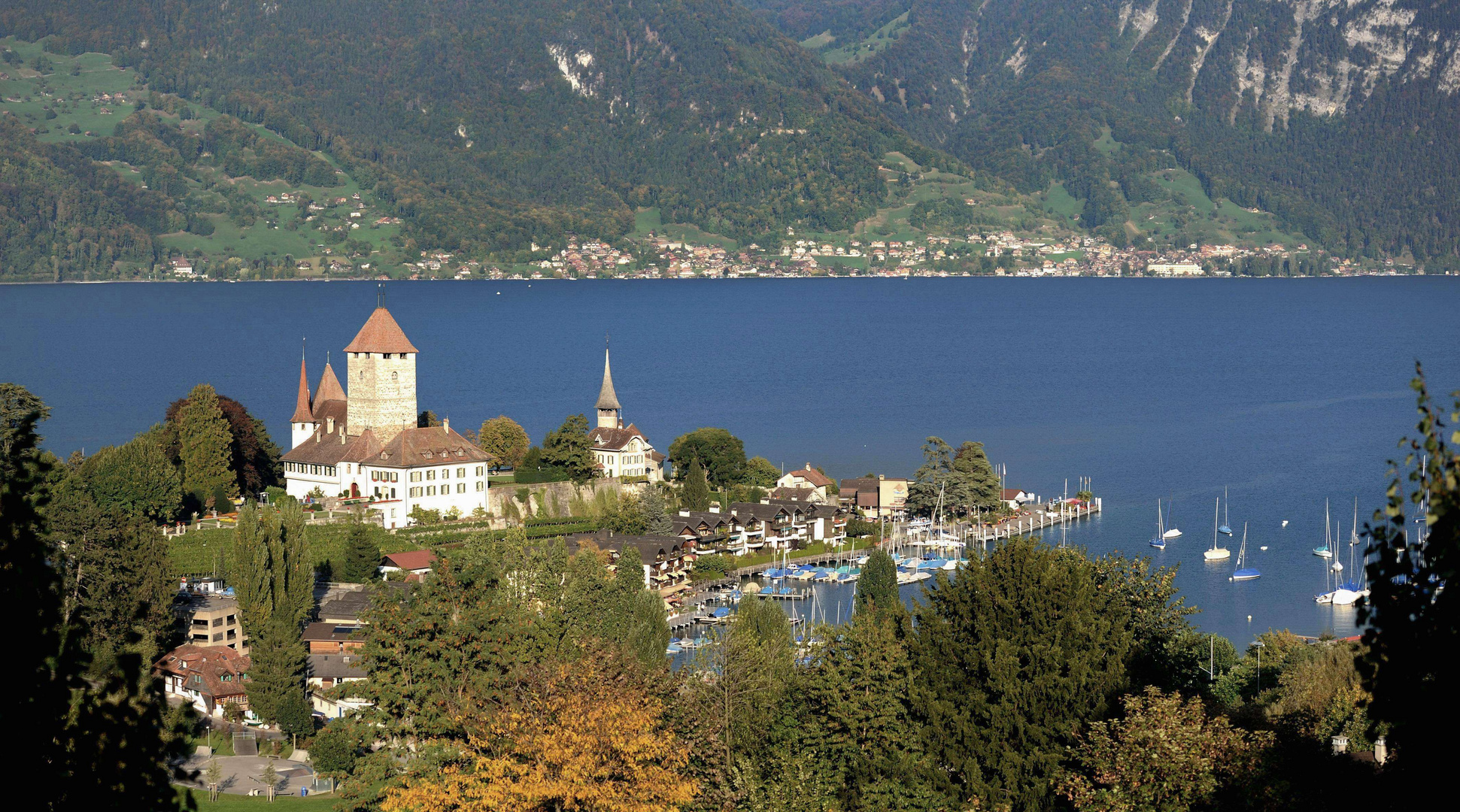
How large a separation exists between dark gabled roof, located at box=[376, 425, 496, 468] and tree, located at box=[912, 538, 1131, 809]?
33.8m

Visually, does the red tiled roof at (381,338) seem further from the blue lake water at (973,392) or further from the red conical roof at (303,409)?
the blue lake water at (973,392)

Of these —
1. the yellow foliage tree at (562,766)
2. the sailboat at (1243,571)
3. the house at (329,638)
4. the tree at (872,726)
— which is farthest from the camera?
the sailboat at (1243,571)

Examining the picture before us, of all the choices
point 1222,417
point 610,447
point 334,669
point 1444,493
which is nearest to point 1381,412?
point 1222,417

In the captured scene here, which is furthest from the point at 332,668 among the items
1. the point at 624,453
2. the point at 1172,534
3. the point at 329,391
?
the point at 1172,534

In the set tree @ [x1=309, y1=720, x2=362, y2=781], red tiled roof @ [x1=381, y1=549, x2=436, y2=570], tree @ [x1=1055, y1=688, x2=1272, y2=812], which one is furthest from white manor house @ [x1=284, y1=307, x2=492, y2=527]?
tree @ [x1=1055, y1=688, x2=1272, y2=812]

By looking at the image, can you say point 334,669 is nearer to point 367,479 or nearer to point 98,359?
point 367,479

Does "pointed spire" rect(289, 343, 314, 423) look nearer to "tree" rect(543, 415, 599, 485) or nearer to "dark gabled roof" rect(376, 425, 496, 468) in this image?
"dark gabled roof" rect(376, 425, 496, 468)

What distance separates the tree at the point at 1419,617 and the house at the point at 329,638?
37.4 m

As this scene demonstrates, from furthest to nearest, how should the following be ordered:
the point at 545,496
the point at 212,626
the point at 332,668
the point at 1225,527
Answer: the point at 1225,527 < the point at 545,496 < the point at 212,626 < the point at 332,668

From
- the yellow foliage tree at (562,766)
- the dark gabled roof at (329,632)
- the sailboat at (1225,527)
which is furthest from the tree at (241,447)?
the sailboat at (1225,527)

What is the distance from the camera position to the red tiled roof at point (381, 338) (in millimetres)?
61656

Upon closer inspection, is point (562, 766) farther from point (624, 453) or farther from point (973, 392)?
point (973, 392)

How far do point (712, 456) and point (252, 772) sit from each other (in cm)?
4038

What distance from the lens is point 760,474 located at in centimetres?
7588
